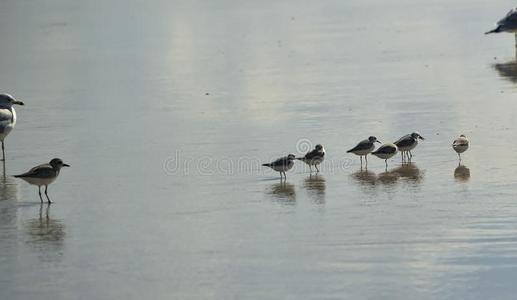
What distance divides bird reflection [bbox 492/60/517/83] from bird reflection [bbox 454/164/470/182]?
23.0 feet

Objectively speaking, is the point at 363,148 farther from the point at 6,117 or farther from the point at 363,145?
the point at 6,117

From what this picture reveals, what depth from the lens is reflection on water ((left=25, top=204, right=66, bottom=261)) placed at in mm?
10109

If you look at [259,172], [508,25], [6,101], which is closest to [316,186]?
[259,172]

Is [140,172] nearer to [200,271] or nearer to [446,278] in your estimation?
[200,271]

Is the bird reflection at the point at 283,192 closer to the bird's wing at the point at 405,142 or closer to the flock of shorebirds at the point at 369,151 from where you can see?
the flock of shorebirds at the point at 369,151

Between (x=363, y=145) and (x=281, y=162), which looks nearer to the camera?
(x=281, y=162)

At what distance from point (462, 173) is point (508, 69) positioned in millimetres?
9036

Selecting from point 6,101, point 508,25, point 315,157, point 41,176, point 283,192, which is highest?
point 508,25

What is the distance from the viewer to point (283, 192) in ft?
40.2

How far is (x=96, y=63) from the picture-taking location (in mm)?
24625

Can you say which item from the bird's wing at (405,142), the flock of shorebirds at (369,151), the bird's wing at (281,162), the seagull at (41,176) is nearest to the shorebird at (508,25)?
the flock of shorebirds at (369,151)

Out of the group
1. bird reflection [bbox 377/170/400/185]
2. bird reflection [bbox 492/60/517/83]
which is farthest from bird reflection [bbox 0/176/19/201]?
bird reflection [bbox 492/60/517/83]

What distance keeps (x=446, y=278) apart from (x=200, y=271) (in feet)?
6.01

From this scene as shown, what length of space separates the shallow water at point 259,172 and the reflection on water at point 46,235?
0.03 metres
